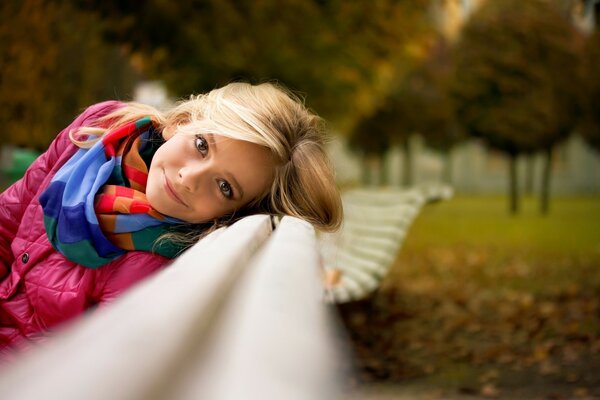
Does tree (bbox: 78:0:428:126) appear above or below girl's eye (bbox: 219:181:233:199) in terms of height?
above

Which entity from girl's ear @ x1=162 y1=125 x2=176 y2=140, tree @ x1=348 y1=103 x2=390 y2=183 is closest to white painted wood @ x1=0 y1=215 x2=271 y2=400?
girl's ear @ x1=162 y1=125 x2=176 y2=140

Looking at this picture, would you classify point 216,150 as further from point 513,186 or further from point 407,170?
point 407,170

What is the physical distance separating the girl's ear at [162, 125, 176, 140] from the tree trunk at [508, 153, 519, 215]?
9.36 m

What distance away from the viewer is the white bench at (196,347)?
49 centimetres

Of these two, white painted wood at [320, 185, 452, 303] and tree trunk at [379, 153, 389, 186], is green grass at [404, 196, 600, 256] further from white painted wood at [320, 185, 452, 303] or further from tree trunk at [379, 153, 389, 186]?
white painted wood at [320, 185, 452, 303]

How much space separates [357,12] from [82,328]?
7792 mm

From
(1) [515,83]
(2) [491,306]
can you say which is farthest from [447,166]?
(2) [491,306]

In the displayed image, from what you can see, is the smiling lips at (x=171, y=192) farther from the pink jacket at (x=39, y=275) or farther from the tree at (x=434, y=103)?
the tree at (x=434, y=103)

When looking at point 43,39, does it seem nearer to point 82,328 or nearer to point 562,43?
point 82,328

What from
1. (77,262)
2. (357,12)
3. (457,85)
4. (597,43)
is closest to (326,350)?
(77,262)

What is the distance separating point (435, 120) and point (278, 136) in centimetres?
988

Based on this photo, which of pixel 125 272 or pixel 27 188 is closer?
pixel 125 272

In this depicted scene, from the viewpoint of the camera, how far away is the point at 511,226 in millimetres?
10484

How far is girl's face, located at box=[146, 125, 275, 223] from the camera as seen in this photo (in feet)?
4.94
